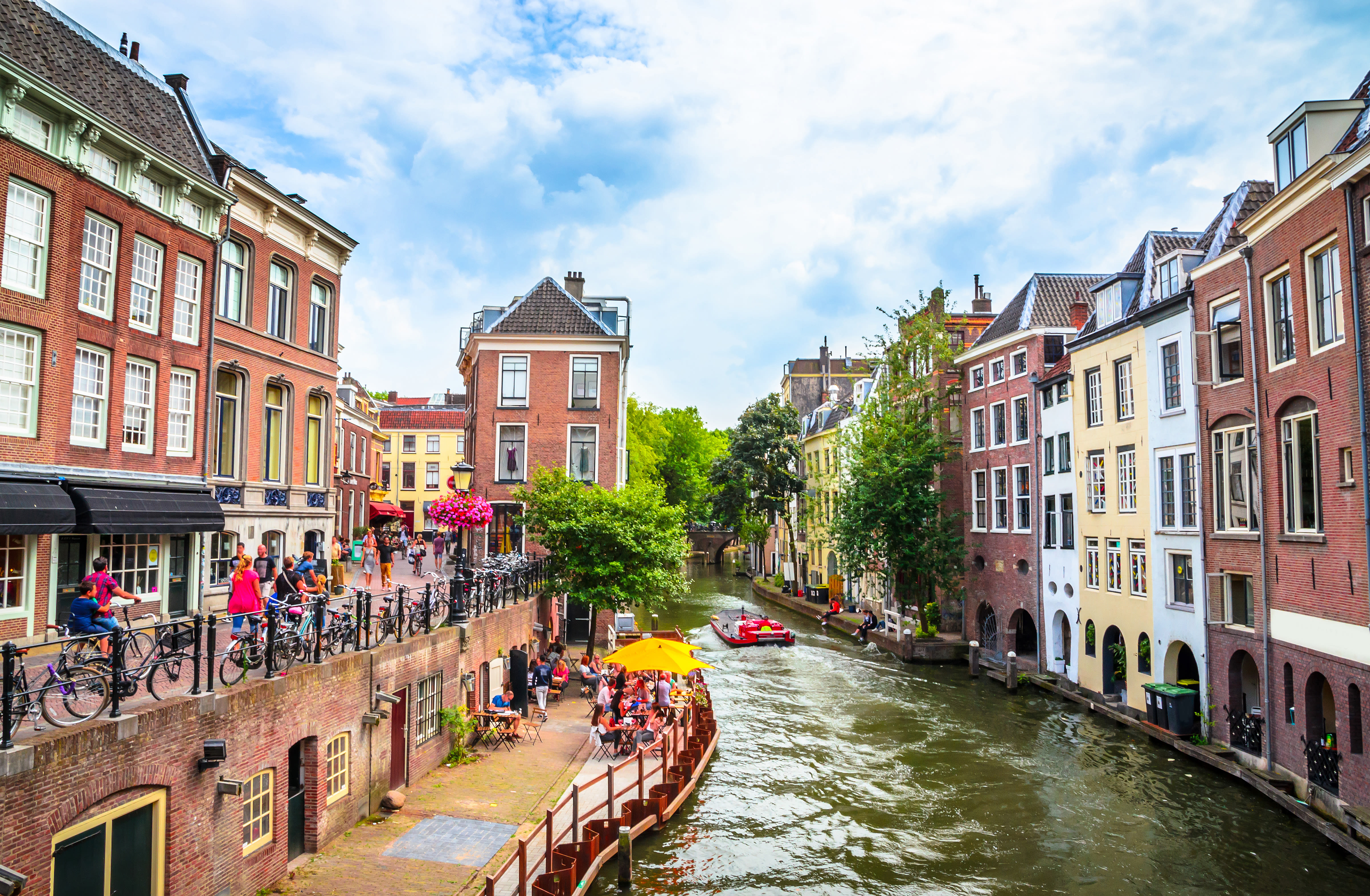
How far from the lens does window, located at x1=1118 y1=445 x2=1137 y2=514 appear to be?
28531mm

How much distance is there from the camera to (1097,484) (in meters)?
31.1

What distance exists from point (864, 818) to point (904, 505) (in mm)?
22326

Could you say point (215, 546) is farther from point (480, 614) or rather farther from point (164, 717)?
point (164, 717)

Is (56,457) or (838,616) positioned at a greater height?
(56,457)

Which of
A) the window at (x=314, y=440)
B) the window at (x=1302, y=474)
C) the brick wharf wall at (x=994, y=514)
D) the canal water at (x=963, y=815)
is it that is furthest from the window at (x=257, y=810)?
the brick wharf wall at (x=994, y=514)

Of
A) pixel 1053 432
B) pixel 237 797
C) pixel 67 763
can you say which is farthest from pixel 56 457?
pixel 1053 432

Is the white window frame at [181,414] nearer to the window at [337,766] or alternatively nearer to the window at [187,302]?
the window at [187,302]

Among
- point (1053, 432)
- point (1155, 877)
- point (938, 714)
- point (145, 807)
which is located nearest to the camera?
point (145, 807)

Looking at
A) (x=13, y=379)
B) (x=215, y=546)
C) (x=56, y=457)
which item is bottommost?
(x=215, y=546)

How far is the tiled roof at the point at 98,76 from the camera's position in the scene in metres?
15.8

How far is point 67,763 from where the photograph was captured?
8.84m

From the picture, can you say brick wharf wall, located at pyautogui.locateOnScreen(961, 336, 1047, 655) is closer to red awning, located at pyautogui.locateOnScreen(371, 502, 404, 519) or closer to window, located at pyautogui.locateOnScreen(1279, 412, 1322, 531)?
window, located at pyautogui.locateOnScreen(1279, 412, 1322, 531)

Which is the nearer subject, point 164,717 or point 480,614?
point 164,717

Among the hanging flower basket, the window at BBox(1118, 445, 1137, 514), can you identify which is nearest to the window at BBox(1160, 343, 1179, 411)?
the window at BBox(1118, 445, 1137, 514)
